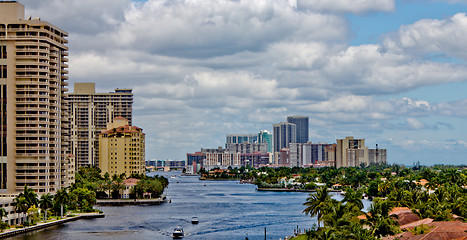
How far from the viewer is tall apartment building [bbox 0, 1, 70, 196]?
133 meters

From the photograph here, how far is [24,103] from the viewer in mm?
134250

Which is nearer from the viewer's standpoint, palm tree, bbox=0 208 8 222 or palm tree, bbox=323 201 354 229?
palm tree, bbox=323 201 354 229

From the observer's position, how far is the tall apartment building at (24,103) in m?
133

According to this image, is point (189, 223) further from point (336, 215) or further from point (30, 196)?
point (336, 215)

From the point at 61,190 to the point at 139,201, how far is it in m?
60.9

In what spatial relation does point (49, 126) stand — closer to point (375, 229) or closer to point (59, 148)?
point (59, 148)

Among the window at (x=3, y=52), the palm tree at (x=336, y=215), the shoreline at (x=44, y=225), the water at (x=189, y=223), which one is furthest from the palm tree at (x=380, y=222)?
A: the window at (x=3, y=52)

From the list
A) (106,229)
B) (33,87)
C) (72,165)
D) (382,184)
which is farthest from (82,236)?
(382,184)

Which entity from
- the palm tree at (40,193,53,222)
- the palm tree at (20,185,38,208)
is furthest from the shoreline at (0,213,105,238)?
the palm tree at (20,185,38,208)

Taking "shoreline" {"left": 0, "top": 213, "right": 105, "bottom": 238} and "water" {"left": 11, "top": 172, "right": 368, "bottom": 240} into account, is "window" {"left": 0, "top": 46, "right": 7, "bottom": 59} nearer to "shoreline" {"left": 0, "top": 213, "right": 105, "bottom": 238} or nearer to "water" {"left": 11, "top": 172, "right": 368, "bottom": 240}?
"shoreline" {"left": 0, "top": 213, "right": 105, "bottom": 238}

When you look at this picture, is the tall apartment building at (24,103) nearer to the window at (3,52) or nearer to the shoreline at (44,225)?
the window at (3,52)

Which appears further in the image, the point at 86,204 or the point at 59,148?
the point at 86,204

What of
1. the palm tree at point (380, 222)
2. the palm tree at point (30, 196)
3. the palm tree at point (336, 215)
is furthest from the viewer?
the palm tree at point (30, 196)

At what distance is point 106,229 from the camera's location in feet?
408
